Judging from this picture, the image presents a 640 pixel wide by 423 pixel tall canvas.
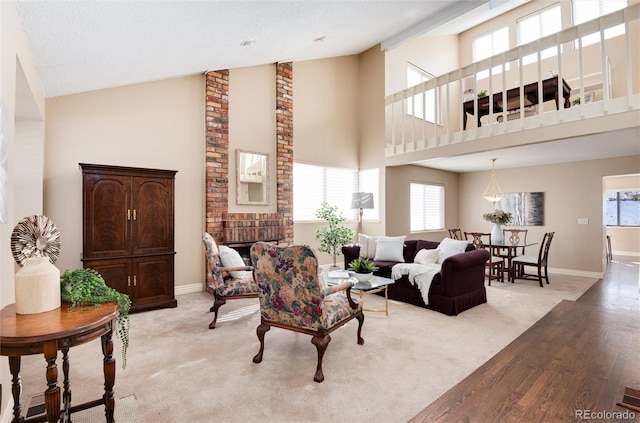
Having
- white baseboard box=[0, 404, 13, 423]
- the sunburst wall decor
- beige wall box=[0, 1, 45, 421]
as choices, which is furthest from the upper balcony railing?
white baseboard box=[0, 404, 13, 423]

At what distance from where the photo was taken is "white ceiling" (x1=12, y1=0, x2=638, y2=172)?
223 centimetres

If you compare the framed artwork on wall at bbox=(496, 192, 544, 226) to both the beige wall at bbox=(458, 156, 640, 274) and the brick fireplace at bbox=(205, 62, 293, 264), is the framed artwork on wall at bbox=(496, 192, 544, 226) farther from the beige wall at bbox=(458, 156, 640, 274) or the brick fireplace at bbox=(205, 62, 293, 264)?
Result: the brick fireplace at bbox=(205, 62, 293, 264)

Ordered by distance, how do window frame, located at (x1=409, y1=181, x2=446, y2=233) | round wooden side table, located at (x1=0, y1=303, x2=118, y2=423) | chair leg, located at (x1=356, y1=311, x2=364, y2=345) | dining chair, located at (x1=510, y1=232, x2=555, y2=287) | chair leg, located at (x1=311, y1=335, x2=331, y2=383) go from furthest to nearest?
window frame, located at (x1=409, y1=181, x2=446, y2=233) → dining chair, located at (x1=510, y1=232, x2=555, y2=287) → chair leg, located at (x1=356, y1=311, x2=364, y2=345) → chair leg, located at (x1=311, y1=335, x2=331, y2=383) → round wooden side table, located at (x1=0, y1=303, x2=118, y2=423)

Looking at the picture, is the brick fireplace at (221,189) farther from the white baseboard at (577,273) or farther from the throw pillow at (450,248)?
the white baseboard at (577,273)

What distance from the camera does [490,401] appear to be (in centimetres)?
213

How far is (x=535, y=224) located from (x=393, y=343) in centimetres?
590

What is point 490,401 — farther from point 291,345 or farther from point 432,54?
point 432,54

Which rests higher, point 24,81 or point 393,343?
point 24,81

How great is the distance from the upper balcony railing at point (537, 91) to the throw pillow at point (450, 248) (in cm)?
187

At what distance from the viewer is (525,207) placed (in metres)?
7.32

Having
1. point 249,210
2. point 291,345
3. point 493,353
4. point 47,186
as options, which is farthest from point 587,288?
point 47,186

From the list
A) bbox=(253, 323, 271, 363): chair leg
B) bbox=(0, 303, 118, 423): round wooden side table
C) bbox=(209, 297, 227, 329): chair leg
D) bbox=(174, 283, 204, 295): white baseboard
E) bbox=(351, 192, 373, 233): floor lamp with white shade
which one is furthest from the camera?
bbox=(351, 192, 373, 233): floor lamp with white shade
